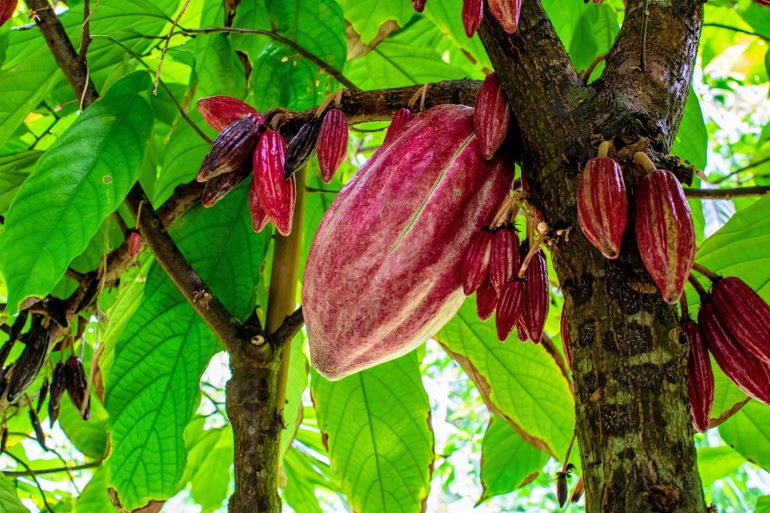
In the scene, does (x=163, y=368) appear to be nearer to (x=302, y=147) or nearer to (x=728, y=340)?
(x=302, y=147)

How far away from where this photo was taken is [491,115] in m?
0.58

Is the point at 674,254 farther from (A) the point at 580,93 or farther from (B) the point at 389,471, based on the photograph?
(B) the point at 389,471

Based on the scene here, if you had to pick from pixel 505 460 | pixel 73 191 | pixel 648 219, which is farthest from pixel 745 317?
pixel 505 460

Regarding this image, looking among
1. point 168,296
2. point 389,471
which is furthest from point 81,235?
point 389,471

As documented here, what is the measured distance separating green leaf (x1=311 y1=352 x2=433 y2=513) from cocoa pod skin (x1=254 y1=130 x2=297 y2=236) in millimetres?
512

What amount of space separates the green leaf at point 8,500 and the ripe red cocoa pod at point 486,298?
2.67ft

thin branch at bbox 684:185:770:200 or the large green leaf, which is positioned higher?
thin branch at bbox 684:185:770:200

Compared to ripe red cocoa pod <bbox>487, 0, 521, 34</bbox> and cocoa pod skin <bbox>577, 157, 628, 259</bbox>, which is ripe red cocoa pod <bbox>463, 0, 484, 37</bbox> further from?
cocoa pod skin <bbox>577, 157, 628, 259</bbox>

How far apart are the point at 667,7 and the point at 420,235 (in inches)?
10.6

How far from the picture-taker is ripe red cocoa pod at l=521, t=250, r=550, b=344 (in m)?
0.62

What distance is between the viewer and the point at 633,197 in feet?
1.68

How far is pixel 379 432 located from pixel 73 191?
1.91 ft

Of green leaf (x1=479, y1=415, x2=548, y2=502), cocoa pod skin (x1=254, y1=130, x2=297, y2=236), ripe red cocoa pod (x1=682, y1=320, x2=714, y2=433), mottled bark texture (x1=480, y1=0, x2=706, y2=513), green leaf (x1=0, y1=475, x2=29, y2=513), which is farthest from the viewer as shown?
green leaf (x1=479, y1=415, x2=548, y2=502)

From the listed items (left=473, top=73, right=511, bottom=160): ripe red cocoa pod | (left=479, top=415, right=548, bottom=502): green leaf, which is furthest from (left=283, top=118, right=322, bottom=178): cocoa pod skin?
(left=479, top=415, right=548, bottom=502): green leaf
